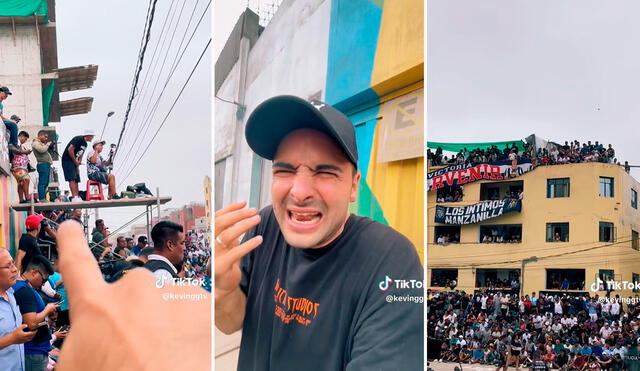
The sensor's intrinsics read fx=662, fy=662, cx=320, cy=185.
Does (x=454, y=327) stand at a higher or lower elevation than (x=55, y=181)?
lower

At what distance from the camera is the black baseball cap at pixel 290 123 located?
10.7 feet

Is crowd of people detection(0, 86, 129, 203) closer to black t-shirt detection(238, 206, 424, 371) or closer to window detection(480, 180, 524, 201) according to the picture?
black t-shirt detection(238, 206, 424, 371)

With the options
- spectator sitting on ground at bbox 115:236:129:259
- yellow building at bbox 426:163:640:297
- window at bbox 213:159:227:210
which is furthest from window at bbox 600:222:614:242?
spectator sitting on ground at bbox 115:236:129:259

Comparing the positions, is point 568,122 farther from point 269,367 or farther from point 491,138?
point 269,367

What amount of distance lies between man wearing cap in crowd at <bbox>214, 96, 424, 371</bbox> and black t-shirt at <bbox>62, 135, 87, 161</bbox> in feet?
3.21

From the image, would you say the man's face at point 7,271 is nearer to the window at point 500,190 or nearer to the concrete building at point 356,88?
the concrete building at point 356,88

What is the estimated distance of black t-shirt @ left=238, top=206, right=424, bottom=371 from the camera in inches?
126

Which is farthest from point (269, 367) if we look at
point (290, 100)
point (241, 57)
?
point (241, 57)

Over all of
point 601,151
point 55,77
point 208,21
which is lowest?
point 601,151

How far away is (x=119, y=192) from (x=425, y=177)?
1679 mm

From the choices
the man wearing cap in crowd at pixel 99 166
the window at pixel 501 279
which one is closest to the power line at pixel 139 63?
the man wearing cap in crowd at pixel 99 166

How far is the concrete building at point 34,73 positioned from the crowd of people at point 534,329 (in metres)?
2.26

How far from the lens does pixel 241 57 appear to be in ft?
11.8

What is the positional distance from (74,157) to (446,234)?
212 centimetres
